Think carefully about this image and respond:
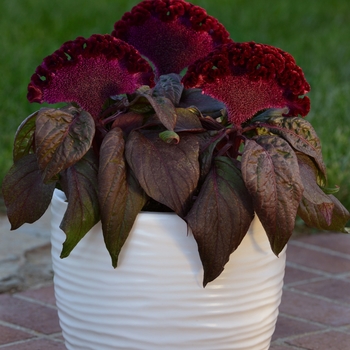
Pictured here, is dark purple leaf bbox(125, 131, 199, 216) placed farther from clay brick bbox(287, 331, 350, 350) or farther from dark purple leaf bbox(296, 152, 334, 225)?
clay brick bbox(287, 331, 350, 350)

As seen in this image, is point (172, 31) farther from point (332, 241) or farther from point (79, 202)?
point (332, 241)

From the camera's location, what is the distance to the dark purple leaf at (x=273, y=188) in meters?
1.18

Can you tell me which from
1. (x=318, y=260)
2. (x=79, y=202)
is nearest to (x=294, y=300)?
(x=318, y=260)

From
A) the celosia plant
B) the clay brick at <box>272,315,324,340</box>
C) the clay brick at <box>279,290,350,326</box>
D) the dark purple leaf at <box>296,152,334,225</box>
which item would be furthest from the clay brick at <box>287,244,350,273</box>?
the dark purple leaf at <box>296,152,334,225</box>

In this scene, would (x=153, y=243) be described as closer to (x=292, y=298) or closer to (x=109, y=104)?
(x=109, y=104)

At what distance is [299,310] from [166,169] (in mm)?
875

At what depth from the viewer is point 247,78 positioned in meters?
1.26

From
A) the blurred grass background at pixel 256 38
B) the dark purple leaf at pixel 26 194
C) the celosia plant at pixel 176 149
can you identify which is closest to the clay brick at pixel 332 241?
the blurred grass background at pixel 256 38

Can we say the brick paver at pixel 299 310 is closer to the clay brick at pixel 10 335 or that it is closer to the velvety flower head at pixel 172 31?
the clay brick at pixel 10 335

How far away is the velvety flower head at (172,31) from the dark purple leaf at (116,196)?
1.17 ft

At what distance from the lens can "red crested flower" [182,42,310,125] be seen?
4.04 feet

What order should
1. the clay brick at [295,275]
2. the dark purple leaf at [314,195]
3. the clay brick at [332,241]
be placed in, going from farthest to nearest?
the clay brick at [332,241] < the clay brick at [295,275] < the dark purple leaf at [314,195]

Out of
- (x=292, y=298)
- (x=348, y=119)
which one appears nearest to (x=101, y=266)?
(x=292, y=298)

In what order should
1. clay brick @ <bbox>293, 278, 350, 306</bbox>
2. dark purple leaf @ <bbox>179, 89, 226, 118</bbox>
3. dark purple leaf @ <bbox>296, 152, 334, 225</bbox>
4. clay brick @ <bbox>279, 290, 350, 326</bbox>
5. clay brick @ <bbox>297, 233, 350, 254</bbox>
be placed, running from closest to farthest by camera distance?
dark purple leaf @ <bbox>296, 152, 334, 225</bbox> < dark purple leaf @ <bbox>179, 89, 226, 118</bbox> < clay brick @ <bbox>279, 290, 350, 326</bbox> < clay brick @ <bbox>293, 278, 350, 306</bbox> < clay brick @ <bbox>297, 233, 350, 254</bbox>
